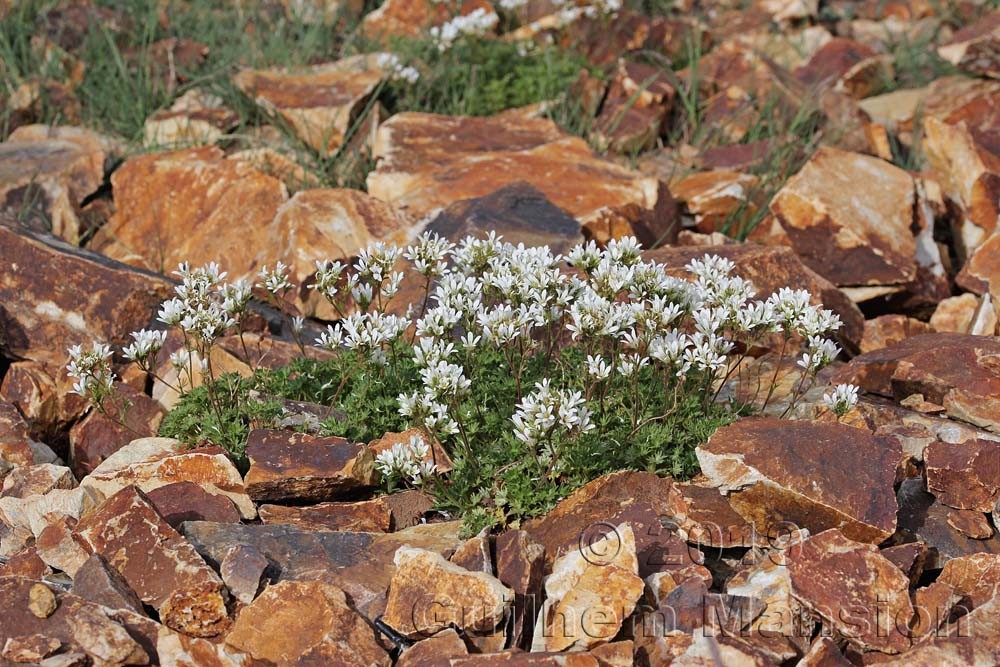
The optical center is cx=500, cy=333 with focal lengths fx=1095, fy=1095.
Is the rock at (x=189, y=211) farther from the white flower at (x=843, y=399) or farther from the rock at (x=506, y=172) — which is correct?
the white flower at (x=843, y=399)

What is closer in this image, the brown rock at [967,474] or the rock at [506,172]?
the brown rock at [967,474]

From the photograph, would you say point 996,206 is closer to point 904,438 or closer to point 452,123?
point 904,438

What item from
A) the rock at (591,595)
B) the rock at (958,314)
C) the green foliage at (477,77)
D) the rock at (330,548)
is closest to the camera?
the rock at (591,595)

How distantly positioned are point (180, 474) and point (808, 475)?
10.6ft

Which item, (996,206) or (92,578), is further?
(996,206)

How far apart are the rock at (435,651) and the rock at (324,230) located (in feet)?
12.6

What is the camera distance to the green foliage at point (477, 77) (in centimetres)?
1142

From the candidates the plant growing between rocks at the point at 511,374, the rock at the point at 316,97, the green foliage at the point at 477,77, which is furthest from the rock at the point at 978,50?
the plant growing between rocks at the point at 511,374

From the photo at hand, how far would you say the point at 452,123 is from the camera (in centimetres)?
1043

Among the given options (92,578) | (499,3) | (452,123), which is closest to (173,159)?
(452,123)

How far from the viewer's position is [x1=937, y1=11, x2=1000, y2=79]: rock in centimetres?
1189

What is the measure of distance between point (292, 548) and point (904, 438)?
11.0 ft

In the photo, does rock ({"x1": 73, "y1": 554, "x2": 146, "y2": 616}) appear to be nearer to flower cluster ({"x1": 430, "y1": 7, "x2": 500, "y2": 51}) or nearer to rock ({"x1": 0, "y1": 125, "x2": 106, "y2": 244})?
rock ({"x1": 0, "y1": 125, "x2": 106, "y2": 244})

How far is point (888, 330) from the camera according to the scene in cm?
827
